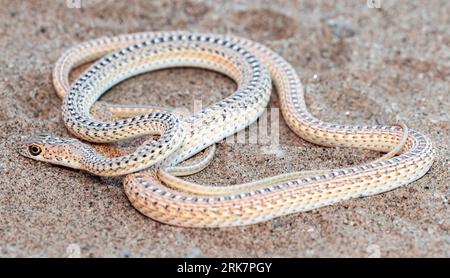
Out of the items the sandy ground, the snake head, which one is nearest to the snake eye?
the snake head

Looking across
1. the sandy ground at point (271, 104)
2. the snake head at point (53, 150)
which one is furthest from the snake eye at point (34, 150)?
the sandy ground at point (271, 104)

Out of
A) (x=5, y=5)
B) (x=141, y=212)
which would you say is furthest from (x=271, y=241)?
(x=5, y=5)

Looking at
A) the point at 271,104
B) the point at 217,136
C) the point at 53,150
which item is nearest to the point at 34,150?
the point at 53,150

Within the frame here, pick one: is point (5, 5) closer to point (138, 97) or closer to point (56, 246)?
point (138, 97)

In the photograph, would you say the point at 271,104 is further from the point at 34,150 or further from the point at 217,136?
the point at 34,150

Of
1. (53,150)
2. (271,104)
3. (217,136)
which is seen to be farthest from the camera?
(271,104)

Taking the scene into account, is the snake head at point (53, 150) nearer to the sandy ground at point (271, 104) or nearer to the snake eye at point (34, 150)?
the snake eye at point (34, 150)

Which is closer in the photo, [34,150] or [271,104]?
[34,150]
